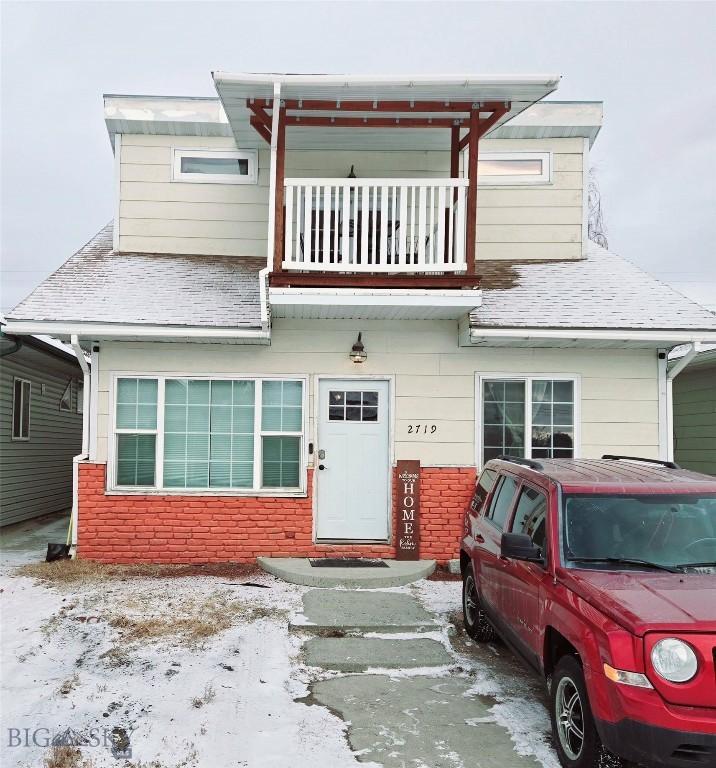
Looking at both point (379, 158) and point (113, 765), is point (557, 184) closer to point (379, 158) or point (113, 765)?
point (379, 158)

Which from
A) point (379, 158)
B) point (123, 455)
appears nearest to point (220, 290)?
point (123, 455)

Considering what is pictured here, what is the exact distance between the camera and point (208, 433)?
9125mm

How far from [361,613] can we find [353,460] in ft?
8.82

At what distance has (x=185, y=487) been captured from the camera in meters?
9.04

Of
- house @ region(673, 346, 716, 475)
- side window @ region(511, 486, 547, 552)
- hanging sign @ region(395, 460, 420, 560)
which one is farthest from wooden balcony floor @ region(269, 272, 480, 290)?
house @ region(673, 346, 716, 475)

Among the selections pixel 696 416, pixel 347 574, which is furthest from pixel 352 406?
pixel 696 416

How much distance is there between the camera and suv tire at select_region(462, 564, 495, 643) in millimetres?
5918

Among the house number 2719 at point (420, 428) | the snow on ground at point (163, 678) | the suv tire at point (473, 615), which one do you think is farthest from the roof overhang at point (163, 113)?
the suv tire at point (473, 615)

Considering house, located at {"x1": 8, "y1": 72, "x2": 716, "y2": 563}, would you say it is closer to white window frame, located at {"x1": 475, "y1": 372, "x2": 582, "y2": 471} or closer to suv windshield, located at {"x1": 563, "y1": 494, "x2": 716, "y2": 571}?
white window frame, located at {"x1": 475, "y1": 372, "x2": 582, "y2": 471}

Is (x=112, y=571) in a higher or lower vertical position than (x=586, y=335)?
lower

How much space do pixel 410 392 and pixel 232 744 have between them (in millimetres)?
5645

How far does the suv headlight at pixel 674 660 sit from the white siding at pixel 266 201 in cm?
793

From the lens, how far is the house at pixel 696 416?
1332 cm

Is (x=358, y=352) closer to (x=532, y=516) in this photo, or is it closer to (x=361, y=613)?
(x=361, y=613)
